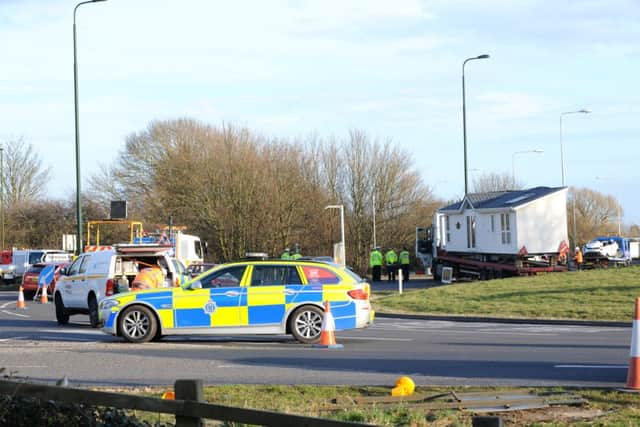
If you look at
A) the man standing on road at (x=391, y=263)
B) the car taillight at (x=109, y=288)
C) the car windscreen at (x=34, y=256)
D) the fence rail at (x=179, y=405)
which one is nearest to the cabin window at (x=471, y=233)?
the man standing on road at (x=391, y=263)

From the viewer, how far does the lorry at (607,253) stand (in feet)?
157

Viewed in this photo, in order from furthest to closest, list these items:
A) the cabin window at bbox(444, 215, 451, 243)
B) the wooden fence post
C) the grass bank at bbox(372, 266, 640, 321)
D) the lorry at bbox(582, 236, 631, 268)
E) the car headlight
→ the cabin window at bbox(444, 215, 451, 243) → the lorry at bbox(582, 236, 631, 268) → the grass bank at bbox(372, 266, 640, 321) → the car headlight → the wooden fence post

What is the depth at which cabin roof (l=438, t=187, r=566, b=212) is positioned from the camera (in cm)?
4297

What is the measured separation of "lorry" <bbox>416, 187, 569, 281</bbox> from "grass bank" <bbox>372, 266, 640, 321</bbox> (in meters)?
6.34

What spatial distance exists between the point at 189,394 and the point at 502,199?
134 ft

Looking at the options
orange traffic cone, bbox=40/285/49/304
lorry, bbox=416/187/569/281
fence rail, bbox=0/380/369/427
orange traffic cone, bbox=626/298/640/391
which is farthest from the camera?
lorry, bbox=416/187/569/281

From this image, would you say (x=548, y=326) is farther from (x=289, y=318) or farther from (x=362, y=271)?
(x=362, y=271)

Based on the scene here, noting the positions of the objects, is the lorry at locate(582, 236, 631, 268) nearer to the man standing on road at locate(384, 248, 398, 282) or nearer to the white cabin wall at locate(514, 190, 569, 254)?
the white cabin wall at locate(514, 190, 569, 254)

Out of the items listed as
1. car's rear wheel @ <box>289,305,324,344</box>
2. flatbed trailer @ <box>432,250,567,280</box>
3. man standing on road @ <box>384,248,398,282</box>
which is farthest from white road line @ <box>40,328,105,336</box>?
man standing on road @ <box>384,248,398,282</box>

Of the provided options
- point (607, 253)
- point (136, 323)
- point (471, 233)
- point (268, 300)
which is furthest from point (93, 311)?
point (607, 253)

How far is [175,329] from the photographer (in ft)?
57.5

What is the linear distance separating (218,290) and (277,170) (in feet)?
138

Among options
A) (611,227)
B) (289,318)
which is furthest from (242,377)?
(611,227)

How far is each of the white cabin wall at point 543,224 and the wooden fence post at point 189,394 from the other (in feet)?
122
